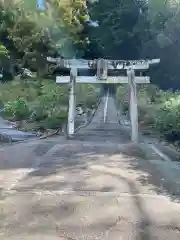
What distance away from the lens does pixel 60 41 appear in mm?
21922

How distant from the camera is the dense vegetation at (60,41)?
1766 centimetres

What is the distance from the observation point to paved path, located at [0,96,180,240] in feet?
13.0

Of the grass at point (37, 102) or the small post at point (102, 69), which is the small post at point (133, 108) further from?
the grass at point (37, 102)

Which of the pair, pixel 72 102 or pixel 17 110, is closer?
pixel 72 102

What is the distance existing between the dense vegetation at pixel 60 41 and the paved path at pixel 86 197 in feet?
24.1

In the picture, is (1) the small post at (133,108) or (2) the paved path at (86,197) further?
(1) the small post at (133,108)

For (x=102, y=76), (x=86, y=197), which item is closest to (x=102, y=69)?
(x=102, y=76)

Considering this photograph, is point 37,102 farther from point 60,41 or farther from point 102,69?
point 60,41

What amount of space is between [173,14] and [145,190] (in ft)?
50.9

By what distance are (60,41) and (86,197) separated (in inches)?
703

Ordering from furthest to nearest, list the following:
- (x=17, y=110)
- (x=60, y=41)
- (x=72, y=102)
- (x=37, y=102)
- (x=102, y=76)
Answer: (x=60, y=41) → (x=37, y=102) → (x=17, y=110) → (x=72, y=102) → (x=102, y=76)

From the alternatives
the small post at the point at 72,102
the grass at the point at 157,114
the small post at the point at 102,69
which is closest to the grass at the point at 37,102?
the small post at the point at 72,102

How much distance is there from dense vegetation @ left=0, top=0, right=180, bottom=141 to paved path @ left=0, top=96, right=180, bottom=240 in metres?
7.33

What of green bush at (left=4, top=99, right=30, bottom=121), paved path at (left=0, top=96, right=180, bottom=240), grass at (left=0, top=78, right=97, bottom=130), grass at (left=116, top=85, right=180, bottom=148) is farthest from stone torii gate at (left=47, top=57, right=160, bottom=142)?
paved path at (left=0, top=96, right=180, bottom=240)
